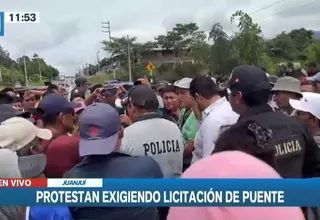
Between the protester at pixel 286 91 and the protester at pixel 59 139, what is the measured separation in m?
2.13

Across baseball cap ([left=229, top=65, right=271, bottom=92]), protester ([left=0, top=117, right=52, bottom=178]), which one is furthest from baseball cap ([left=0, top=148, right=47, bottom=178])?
baseball cap ([left=229, top=65, right=271, bottom=92])

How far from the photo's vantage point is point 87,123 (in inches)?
114

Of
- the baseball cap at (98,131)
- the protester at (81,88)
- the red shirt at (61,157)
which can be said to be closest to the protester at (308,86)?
the red shirt at (61,157)

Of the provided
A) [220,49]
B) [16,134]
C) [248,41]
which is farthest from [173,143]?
[220,49]

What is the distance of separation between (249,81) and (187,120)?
208 cm

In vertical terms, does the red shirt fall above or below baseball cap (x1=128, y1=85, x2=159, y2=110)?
below

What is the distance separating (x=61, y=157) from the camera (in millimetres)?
3795

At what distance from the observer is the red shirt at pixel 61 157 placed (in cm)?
374

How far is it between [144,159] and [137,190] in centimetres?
94

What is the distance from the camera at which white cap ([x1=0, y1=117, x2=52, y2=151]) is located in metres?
3.17

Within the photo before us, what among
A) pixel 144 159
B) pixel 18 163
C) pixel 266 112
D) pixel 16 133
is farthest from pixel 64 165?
pixel 266 112

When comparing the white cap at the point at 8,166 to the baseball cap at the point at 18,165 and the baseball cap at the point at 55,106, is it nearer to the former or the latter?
the baseball cap at the point at 18,165

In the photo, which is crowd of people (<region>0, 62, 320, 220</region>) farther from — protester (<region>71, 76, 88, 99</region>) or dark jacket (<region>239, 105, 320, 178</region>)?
protester (<region>71, 76, 88, 99</region>)

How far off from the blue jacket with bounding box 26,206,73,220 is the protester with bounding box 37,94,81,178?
1228 millimetres
